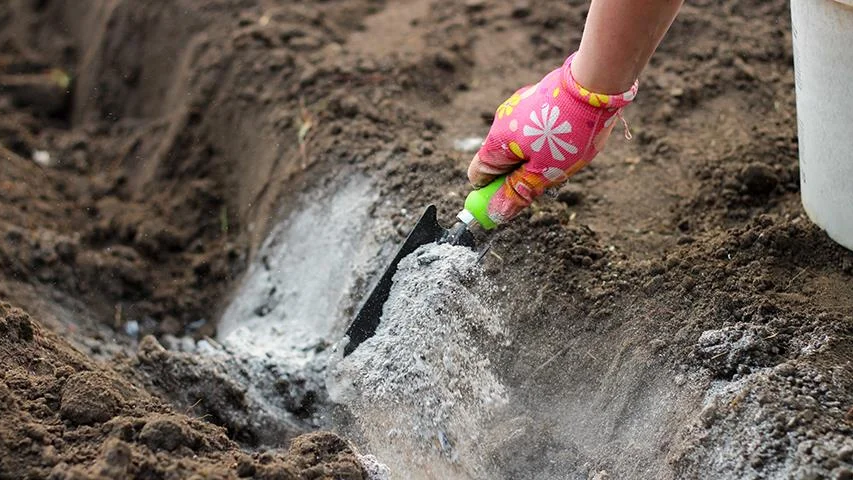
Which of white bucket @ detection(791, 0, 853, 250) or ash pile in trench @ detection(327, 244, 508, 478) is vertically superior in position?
white bucket @ detection(791, 0, 853, 250)

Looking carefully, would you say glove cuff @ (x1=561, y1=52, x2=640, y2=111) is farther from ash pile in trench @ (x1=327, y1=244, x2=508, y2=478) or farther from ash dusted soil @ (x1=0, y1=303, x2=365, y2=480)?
ash dusted soil @ (x1=0, y1=303, x2=365, y2=480)

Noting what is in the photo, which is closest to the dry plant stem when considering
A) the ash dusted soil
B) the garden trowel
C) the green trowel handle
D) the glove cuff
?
the glove cuff

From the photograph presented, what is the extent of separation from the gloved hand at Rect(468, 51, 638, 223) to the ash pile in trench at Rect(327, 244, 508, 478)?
0.35 m

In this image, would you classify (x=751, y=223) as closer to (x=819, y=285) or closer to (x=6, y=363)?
(x=819, y=285)

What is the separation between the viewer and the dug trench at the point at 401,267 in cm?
233

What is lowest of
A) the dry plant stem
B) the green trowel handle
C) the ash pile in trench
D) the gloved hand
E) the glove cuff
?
the ash pile in trench

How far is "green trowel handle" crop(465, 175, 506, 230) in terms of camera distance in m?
2.54

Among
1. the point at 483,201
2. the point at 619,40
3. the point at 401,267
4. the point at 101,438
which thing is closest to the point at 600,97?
the point at 619,40

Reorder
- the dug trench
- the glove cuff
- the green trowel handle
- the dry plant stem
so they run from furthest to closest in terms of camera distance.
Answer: the green trowel handle → the dug trench → the glove cuff → the dry plant stem

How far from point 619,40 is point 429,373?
1112 mm

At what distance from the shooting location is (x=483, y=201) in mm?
2545

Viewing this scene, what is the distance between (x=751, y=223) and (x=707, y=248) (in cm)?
18

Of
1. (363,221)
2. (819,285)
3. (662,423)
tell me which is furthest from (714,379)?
(363,221)

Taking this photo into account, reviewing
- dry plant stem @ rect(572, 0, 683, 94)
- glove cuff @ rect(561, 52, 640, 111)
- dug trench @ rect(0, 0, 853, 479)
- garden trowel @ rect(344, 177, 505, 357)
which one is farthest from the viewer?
garden trowel @ rect(344, 177, 505, 357)
